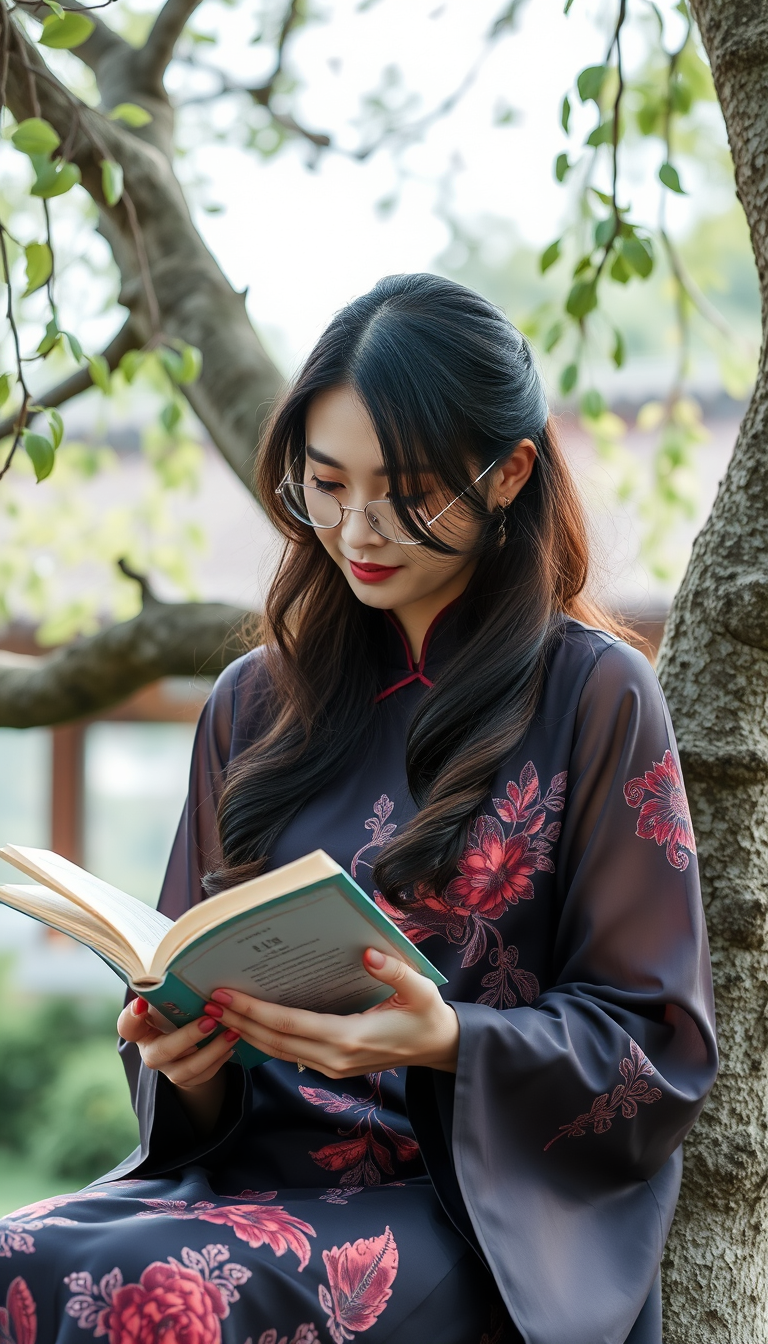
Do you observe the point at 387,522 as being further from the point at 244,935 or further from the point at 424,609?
the point at 244,935

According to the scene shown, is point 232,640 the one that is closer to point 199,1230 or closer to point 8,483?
point 199,1230

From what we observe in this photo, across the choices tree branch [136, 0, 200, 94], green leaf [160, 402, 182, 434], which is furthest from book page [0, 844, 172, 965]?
tree branch [136, 0, 200, 94]


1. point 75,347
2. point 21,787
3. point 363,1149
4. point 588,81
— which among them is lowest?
point 21,787

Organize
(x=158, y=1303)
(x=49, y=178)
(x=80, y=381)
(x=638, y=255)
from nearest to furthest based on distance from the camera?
(x=158, y=1303)
(x=49, y=178)
(x=638, y=255)
(x=80, y=381)

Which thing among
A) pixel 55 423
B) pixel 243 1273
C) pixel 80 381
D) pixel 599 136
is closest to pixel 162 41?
pixel 80 381

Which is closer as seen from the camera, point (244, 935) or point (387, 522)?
point (244, 935)

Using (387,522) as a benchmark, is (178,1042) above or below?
below

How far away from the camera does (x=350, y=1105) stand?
58.6 inches

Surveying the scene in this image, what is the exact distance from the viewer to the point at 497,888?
1477mm

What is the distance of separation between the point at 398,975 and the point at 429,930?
326 mm

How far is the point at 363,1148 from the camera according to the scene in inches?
57.3

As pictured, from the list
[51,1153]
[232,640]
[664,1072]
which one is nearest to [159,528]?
[232,640]

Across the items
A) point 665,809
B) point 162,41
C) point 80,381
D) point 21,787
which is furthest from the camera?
point 21,787

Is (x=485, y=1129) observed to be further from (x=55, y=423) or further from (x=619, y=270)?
(x=619, y=270)
